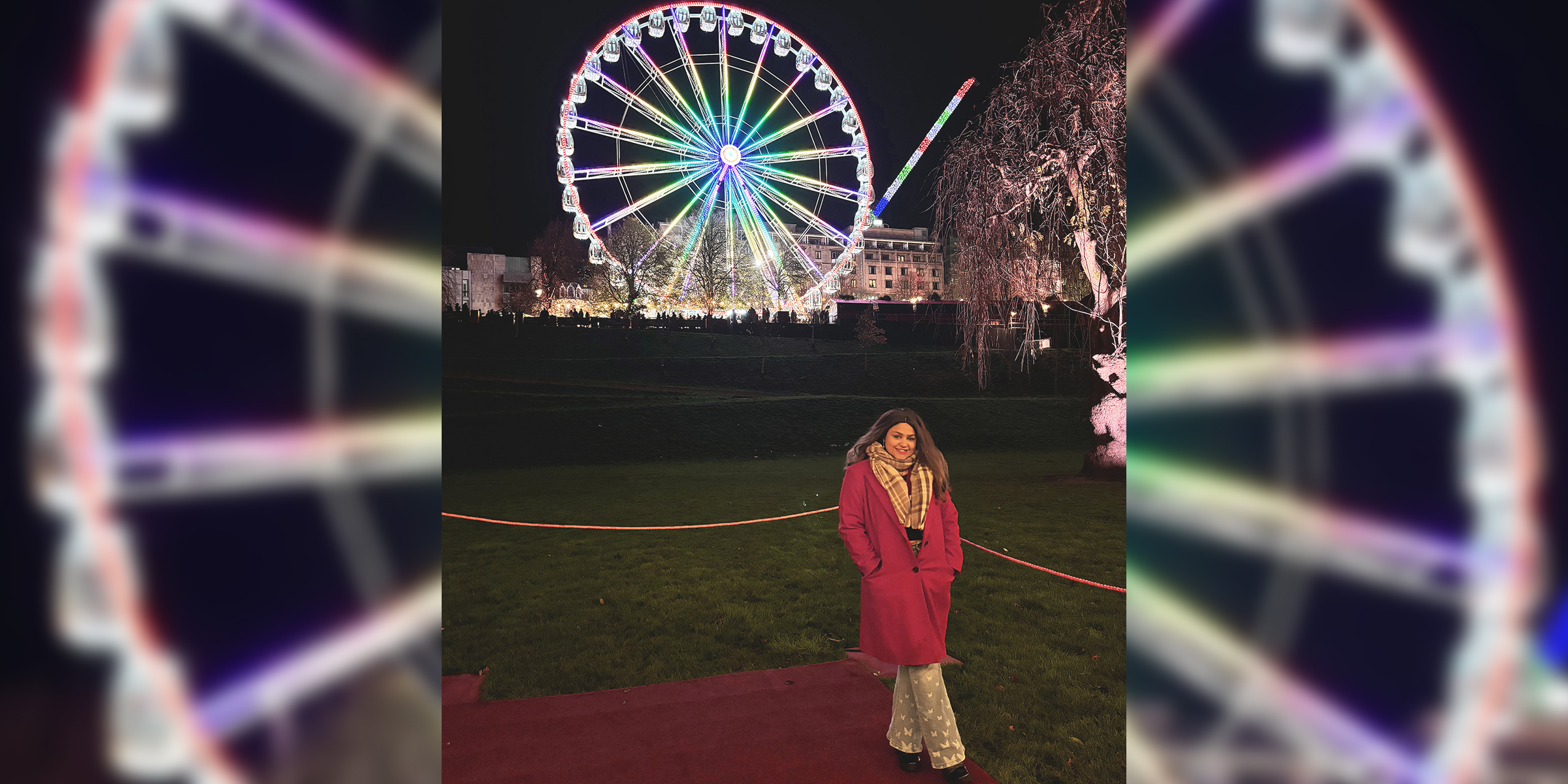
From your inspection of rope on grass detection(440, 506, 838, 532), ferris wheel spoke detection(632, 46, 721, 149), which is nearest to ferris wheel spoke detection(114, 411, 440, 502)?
rope on grass detection(440, 506, 838, 532)

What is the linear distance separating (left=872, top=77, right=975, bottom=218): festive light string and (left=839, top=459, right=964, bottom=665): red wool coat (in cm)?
1665

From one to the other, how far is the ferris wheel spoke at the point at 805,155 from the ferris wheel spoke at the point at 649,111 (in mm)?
1370

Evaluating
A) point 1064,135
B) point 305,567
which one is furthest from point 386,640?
point 1064,135

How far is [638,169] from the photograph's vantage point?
58.7 feet

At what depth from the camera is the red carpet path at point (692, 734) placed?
2.84 m

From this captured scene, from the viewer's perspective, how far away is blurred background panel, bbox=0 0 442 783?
947 mm

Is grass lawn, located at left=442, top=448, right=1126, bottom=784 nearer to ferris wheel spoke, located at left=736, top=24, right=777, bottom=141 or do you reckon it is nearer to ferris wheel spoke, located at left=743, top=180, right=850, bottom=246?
ferris wheel spoke, located at left=743, top=180, right=850, bottom=246

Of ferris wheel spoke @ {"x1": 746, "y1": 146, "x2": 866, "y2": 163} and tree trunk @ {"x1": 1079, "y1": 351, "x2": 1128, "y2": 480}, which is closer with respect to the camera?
tree trunk @ {"x1": 1079, "y1": 351, "x2": 1128, "y2": 480}

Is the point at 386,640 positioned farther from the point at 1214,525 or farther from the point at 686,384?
the point at 686,384

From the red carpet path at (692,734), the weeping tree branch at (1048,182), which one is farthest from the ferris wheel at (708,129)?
the red carpet path at (692,734)

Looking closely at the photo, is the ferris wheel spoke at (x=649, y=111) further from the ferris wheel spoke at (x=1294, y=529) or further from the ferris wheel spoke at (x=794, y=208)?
the ferris wheel spoke at (x=1294, y=529)

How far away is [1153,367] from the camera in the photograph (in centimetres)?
150

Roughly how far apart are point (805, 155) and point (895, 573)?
16.5 metres

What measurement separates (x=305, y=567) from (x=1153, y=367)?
5.08 feet
